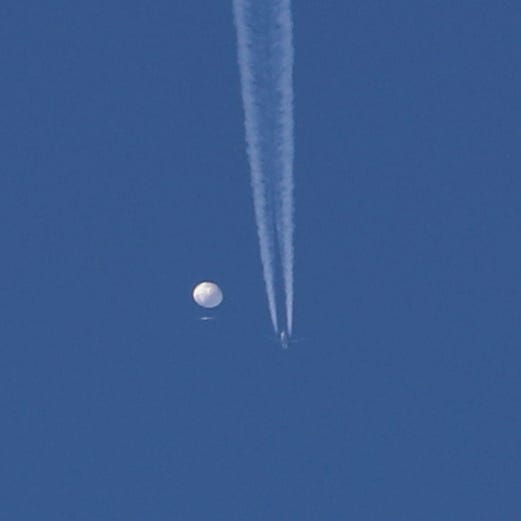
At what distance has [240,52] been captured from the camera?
203 feet

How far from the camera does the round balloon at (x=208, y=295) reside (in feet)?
254

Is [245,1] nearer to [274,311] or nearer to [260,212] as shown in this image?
[260,212]

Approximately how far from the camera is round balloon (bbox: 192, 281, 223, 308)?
3046 inches

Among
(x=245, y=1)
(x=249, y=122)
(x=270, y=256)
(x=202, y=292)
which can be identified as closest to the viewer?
(x=245, y=1)

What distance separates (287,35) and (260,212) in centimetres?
997

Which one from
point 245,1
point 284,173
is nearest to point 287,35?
point 245,1

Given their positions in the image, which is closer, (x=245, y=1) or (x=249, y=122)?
(x=245, y=1)

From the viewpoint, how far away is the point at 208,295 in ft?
254

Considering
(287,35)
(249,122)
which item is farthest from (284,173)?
(287,35)

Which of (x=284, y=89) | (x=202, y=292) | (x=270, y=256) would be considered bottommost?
(x=202, y=292)

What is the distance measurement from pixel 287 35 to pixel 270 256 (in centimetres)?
1217

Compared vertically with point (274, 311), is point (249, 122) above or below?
above

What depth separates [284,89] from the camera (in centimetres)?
6238

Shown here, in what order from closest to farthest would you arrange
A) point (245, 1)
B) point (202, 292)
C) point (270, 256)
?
point (245, 1), point (270, 256), point (202, 292)
